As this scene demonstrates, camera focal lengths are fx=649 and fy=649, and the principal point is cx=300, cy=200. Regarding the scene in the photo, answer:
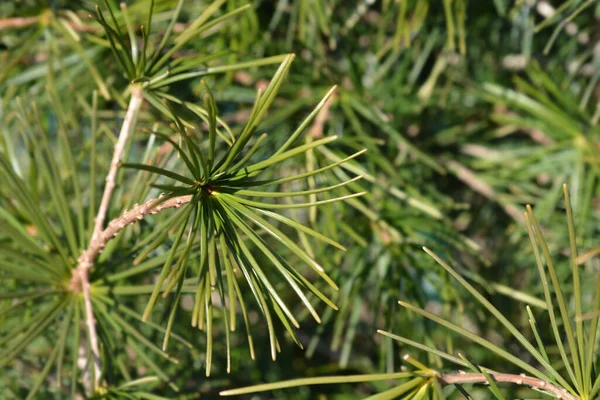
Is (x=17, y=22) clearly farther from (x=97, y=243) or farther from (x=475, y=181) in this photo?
(x=475, y=181)

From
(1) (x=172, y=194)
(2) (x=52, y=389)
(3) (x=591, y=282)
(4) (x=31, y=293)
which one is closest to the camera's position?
(1) (x=172, y=194)

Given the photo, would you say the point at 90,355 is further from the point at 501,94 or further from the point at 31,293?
the point at 501,94

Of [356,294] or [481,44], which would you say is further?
[481,44]

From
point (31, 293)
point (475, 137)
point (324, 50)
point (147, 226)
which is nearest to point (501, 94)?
point (475, 137)

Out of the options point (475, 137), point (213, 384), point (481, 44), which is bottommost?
point (213, 384)

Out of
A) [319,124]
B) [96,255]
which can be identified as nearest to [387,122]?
[319,124]

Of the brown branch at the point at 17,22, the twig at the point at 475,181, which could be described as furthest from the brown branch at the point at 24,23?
the twig at the point at 475,181

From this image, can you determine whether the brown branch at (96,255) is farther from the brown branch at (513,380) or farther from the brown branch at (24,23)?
the brown branch at (24,23)
